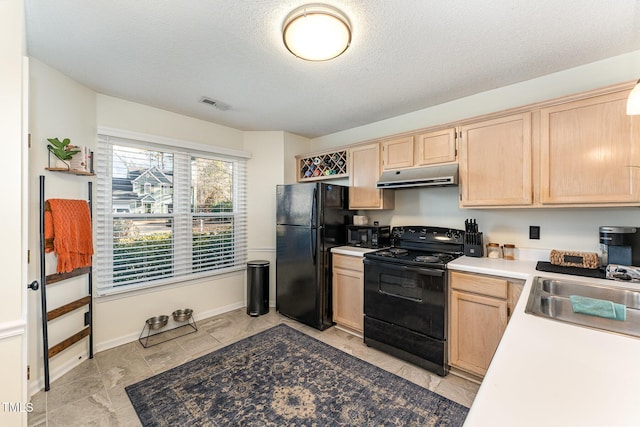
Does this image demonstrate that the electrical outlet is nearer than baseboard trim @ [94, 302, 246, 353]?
Yes

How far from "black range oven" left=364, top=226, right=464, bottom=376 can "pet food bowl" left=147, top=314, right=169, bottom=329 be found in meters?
2.18

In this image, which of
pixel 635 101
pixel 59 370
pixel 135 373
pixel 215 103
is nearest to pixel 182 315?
pixel 135 373

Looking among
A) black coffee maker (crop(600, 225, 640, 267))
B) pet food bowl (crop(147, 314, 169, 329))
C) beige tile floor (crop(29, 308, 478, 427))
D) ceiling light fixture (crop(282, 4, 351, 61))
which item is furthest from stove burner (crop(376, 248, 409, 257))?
pet food bowl (crop(147, 314, 169, 329))

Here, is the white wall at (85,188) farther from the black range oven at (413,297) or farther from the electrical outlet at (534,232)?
the electrical outlet at (534,232)

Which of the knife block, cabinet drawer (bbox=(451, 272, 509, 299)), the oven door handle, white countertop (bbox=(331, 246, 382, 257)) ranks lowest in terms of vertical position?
cabinet drawer (bbox=(451, 272, 509, 299))

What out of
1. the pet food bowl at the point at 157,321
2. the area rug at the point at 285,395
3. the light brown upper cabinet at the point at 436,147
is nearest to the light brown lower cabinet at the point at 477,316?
the area rug at the point at 285,395

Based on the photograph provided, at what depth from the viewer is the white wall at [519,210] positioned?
2.05 m

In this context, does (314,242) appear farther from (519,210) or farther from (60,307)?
(60,307)

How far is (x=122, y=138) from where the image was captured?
274 centimetres

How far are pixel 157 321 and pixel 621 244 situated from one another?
13.4 ft

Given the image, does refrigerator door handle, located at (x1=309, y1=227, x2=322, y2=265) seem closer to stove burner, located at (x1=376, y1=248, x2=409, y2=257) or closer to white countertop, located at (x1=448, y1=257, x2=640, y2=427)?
stove burner, located at (x1=376, y1=248, x2=409, y2=257)

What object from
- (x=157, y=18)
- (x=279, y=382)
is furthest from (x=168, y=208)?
(x=279, y=382)

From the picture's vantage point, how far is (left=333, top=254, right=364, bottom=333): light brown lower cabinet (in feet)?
9.46

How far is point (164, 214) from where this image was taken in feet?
10.1
